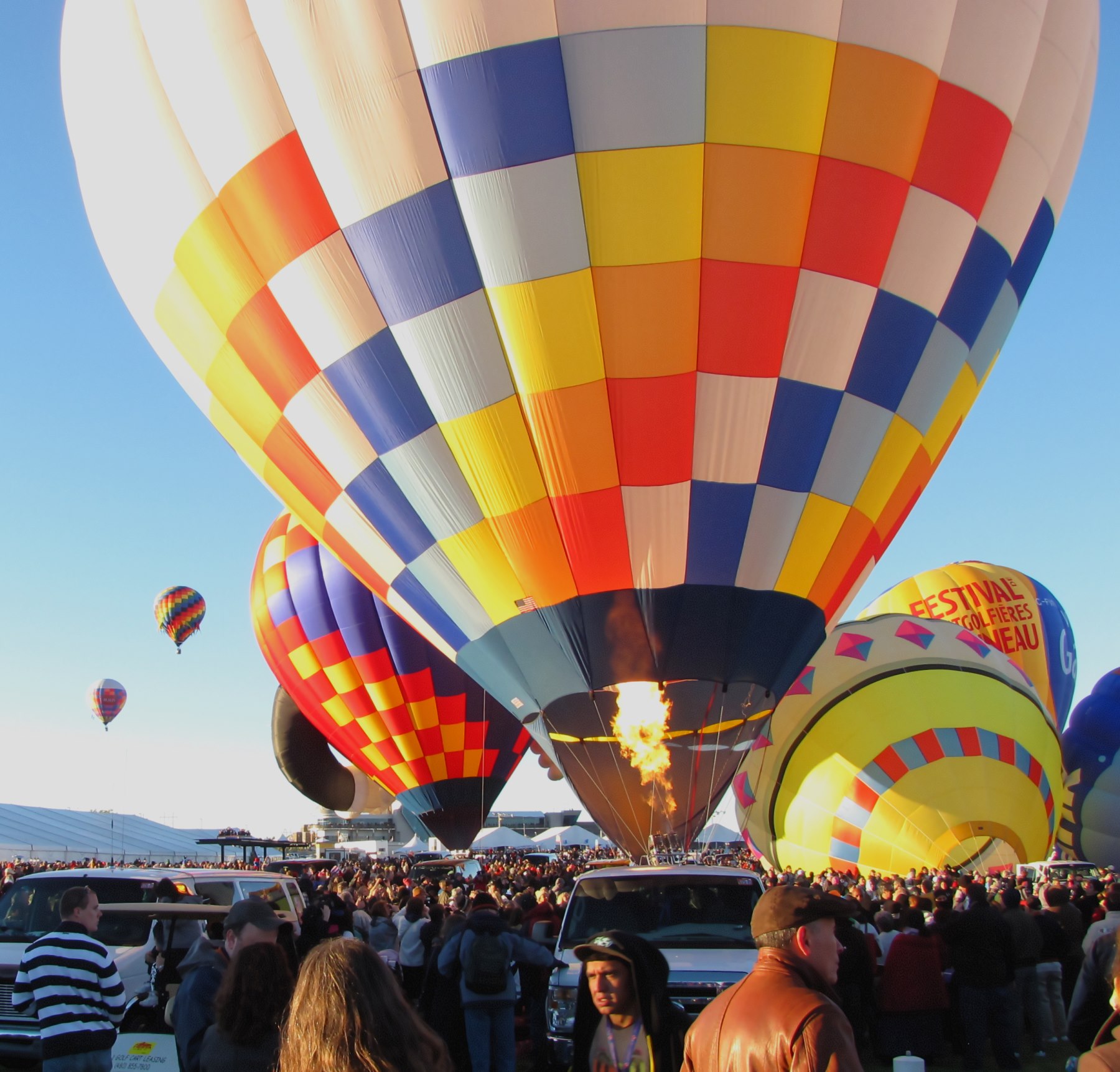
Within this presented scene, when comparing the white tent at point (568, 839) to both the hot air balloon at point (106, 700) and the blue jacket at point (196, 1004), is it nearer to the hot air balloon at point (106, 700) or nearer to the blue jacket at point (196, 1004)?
the hot air balloon at point (106, 700)

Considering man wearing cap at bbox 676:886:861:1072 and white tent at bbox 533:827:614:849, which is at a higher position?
white tent at bbox 533:827:614:849

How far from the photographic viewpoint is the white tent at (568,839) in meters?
40.0

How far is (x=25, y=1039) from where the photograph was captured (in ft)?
16.6

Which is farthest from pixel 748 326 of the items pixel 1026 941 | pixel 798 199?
pixel 1026 941

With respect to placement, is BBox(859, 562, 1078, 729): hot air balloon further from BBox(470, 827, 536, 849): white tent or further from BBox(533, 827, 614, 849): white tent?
→ BBox(533, 827, 614, 849): white tent

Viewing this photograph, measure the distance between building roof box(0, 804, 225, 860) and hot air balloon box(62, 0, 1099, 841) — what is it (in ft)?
70.9

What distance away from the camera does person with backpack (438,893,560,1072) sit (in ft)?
14.2

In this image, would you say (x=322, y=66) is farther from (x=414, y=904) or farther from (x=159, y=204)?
(x=414, y=904)

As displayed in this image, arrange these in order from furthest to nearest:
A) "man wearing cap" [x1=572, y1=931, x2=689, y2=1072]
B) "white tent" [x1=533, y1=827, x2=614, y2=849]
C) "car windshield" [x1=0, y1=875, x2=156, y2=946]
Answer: "white tent" [x1=533, y1=827, x2=614, y2=849], "car windshield" [x1=0, y1=875, x2=156, y2=946], "man wearing cap" [x1=572, y1=931, x2=689, y2=1072]

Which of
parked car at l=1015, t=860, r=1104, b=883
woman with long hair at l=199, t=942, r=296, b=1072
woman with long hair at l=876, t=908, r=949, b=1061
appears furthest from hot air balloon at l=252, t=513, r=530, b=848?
woman with long hair at l=199, t=942, r=296, b=1072

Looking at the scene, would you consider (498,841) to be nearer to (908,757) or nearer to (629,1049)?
(908,757)

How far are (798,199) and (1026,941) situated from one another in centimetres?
491

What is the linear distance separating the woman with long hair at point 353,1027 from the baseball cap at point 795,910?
665 millimetres

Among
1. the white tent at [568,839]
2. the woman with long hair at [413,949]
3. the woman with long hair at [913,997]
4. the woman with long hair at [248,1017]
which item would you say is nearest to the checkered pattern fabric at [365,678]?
the woman with long hair at [413,949]
